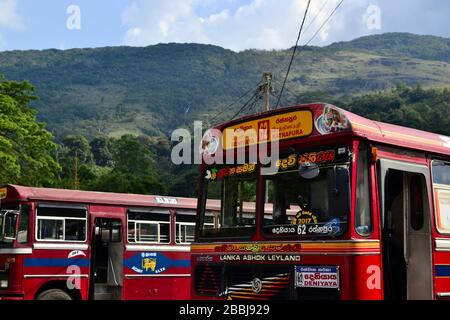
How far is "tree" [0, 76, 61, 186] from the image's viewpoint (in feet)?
88.4

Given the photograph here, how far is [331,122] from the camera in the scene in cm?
700

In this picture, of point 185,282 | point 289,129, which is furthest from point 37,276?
point 289,129

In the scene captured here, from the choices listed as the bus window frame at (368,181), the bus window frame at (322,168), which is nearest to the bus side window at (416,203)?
the bus window frame at (368,181)

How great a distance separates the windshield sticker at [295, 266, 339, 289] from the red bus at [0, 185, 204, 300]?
7.64 meters

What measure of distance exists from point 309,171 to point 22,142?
24081 millimetres

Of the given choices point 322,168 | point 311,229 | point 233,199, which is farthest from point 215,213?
point 322,168

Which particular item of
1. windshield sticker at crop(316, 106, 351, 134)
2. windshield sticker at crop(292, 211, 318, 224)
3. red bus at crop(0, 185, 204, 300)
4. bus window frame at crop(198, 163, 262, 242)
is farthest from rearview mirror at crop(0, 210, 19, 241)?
windshield sticker at crop(316, 106, 351, 134)

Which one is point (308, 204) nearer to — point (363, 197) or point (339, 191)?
point (339, 191)

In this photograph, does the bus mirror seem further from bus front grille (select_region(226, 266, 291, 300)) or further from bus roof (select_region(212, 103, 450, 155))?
bus front grille (select_region(226, 266, 291, 300))

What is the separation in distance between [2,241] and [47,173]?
17277 mm

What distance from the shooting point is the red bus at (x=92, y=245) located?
12.8m

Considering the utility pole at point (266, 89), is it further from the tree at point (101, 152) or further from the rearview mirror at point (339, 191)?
the tree at point (101, 152)

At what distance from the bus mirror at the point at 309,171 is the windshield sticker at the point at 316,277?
3.24 ft

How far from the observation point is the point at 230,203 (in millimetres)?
7977
